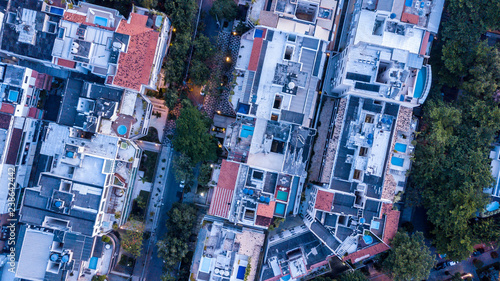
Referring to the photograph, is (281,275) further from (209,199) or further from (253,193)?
(209,199)

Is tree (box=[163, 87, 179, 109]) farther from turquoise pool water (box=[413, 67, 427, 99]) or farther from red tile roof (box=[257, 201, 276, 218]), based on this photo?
turquoise pool water (box=[413, 67, 427, 99])

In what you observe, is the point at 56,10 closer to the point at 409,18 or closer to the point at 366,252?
the point at 409,18

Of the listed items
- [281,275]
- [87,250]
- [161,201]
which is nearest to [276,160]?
[281,275]

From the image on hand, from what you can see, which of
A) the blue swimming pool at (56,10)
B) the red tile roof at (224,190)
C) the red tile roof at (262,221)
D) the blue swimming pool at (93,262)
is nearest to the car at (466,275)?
the red tile roof at (262,221)

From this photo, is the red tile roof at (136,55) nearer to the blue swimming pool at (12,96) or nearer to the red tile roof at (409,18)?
the blue swimming pool at (12,96)

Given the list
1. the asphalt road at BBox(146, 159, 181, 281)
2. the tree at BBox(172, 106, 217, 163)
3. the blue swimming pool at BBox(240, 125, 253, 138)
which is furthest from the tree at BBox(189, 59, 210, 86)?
the asphalt road at BBox(146, 159, 181, 281)
